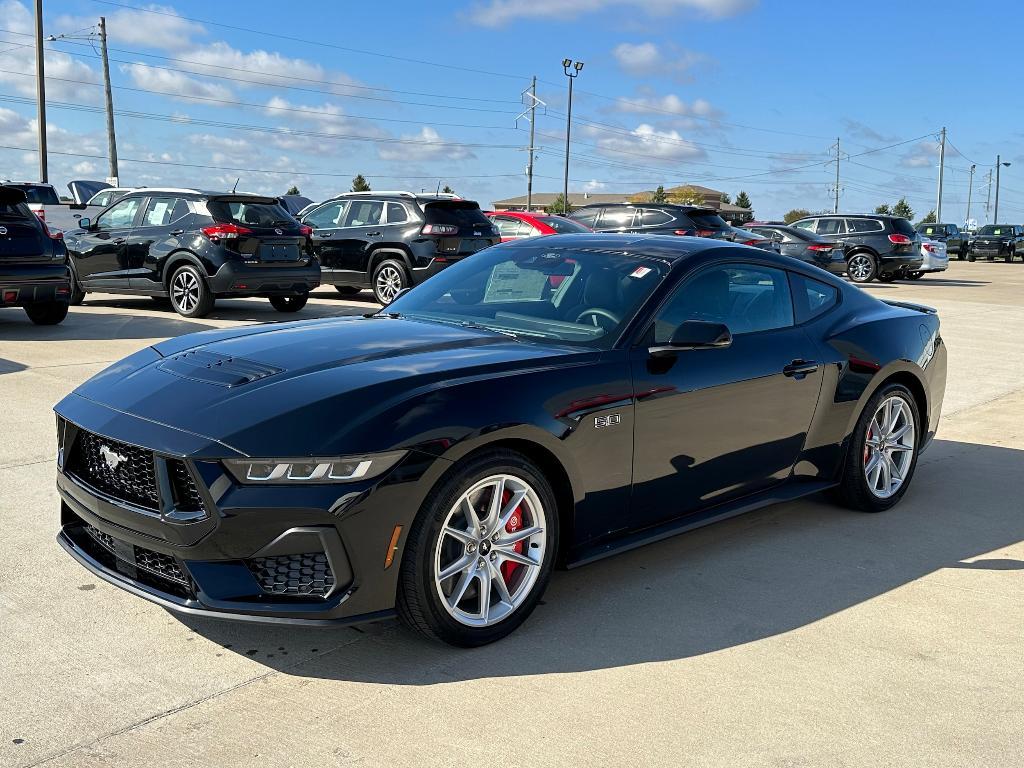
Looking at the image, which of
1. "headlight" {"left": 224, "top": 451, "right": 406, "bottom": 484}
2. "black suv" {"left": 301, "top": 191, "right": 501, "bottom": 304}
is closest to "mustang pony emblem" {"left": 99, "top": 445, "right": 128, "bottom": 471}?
"headlight" {"left": 224, "top": 451, "right": 406, "bottom": 484}

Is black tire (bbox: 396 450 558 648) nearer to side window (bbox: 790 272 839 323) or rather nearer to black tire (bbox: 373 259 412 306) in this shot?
side window (bbox: 790 272 839 323)

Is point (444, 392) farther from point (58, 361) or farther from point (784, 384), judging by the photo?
point (58, 361)

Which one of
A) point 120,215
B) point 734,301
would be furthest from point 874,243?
point 734,301

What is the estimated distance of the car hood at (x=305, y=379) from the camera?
3.29 meters

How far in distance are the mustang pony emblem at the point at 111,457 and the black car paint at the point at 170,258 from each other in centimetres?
968

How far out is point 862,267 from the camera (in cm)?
2595

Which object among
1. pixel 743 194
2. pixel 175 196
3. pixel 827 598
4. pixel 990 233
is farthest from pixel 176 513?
pixel 743 194

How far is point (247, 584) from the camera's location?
323 cm

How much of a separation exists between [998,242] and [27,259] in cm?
4446

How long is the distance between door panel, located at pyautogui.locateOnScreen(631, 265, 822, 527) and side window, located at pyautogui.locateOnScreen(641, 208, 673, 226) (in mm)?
15576

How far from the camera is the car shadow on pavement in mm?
3549

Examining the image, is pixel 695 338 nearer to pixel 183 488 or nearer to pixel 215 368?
pixel 215 368

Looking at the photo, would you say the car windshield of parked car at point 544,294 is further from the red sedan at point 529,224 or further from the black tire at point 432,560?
the red sedan at point 529,224

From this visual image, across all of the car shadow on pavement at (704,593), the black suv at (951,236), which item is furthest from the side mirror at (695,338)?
the black suv at (951,236)
